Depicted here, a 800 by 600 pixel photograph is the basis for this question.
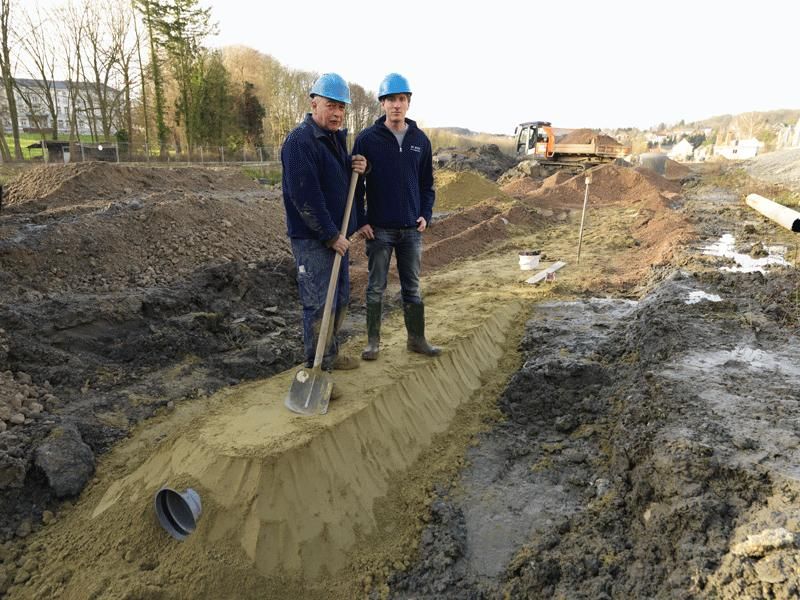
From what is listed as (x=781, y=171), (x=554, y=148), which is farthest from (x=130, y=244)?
(x=781, y=171)

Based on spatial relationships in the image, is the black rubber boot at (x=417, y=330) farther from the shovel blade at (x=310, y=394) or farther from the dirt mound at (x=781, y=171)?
the dirt mound at (x=781, y=171)

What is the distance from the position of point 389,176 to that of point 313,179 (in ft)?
2.80

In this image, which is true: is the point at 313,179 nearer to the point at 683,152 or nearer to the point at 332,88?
the point at 332,88

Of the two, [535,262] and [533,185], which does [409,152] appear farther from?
[533,185]

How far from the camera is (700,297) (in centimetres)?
647

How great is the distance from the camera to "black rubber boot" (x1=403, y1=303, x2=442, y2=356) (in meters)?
4.75

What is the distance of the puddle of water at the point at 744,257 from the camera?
8.33 metres

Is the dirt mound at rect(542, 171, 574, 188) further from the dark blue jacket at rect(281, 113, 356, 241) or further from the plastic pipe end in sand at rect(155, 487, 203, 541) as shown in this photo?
the plastic pipe end in sand at rect(155, 487, 203, 541)

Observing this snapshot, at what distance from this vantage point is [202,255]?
368 inches

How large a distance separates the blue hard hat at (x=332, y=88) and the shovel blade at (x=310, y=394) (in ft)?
6.17

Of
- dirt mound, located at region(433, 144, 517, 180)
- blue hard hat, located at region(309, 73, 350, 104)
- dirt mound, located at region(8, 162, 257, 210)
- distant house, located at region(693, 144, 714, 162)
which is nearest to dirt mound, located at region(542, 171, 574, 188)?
dirt mound, located at region(433, 144, 517, 180)

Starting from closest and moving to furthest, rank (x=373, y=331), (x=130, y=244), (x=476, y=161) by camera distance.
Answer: (x=373, y=331), (x=130, y=244), (x=476, y=161)

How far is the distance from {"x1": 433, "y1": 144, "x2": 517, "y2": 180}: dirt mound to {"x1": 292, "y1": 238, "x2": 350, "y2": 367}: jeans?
26.7 m

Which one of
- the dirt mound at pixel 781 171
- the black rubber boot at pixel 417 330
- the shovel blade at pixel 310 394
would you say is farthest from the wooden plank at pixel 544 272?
the dirt mound at pixel 781 171
